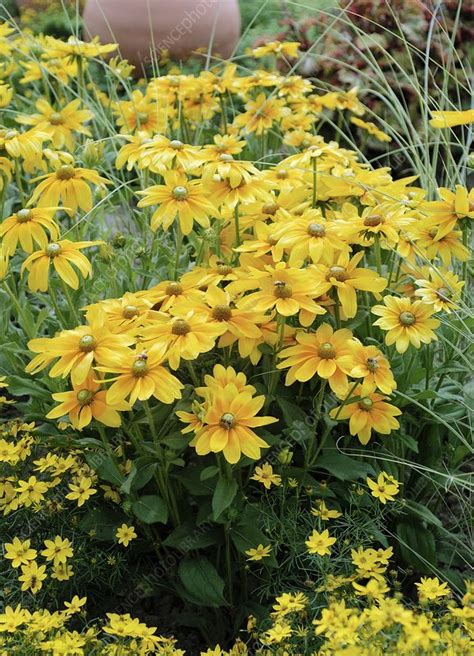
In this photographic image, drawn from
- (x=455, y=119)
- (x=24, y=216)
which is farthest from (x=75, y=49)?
(x=455, y=119)

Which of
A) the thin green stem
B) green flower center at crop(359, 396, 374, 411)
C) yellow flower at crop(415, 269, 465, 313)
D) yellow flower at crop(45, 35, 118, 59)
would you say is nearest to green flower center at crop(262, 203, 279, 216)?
the thin green stem

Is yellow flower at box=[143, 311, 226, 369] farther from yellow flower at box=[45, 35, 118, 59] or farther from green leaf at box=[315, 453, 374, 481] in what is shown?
yellow flower at box=[45, 35, 118, 59]

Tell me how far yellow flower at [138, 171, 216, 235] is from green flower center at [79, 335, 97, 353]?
0.98 ft

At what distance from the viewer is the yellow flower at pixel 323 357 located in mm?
1372

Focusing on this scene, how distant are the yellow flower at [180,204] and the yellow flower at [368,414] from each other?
42cm

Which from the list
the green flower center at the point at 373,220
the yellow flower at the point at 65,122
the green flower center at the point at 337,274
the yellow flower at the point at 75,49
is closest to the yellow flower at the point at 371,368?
the green flower center at the point at 337,274

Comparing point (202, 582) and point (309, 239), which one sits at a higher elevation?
point (309, 239)

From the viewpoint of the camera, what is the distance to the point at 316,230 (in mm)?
1461

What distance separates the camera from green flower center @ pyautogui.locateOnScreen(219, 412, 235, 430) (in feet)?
4.36

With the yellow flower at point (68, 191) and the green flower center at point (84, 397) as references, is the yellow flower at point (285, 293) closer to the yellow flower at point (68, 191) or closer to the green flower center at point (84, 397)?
the green flower center at point (84, 397)

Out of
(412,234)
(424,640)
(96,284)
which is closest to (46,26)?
(96,284)

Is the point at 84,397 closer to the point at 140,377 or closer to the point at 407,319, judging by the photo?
the point at 140,377

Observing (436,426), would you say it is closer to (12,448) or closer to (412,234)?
(412,234)

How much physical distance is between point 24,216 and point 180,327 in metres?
0.41
